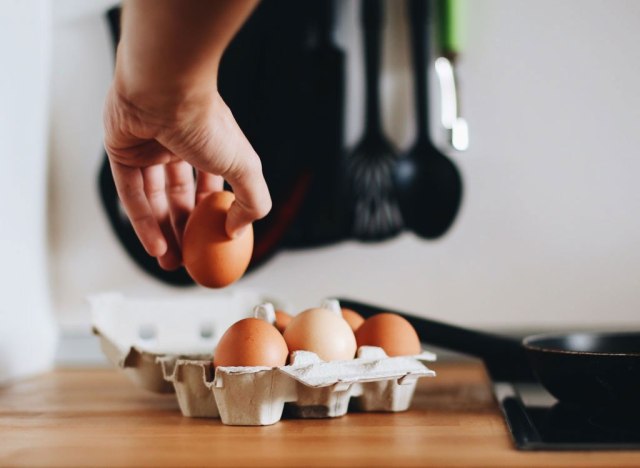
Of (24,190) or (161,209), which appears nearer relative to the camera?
(161,209)

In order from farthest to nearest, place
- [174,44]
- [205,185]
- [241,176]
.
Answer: [205,185] → [241,176] → [174,44]

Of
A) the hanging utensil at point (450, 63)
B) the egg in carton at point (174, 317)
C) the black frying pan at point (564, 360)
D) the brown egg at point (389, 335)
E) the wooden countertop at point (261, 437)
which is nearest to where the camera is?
the wooden countertop at point (261, 437)

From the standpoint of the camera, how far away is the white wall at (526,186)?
1.20m

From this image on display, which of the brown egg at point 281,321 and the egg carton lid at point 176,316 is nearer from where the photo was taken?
the brown egg at point 281,321

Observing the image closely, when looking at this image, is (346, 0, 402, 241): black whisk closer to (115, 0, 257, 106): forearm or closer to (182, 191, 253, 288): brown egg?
(182, 191, 253, 288): brown egg

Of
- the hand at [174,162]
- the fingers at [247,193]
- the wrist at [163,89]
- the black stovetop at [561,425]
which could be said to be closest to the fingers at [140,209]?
the hand at [174,162]

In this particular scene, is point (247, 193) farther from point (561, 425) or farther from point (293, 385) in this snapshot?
point (561, 425)

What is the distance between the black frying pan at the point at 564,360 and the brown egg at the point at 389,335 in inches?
3.4

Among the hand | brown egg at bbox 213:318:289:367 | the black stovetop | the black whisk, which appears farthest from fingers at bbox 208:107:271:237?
the black whisk

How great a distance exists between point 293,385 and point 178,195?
263mm

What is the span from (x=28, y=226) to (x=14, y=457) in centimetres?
69

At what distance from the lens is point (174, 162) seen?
864 millimetres

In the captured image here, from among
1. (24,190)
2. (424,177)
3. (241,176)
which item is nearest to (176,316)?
(24,190)

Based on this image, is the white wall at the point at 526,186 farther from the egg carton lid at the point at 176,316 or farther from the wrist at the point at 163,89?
the wrist at the point at 163,89
